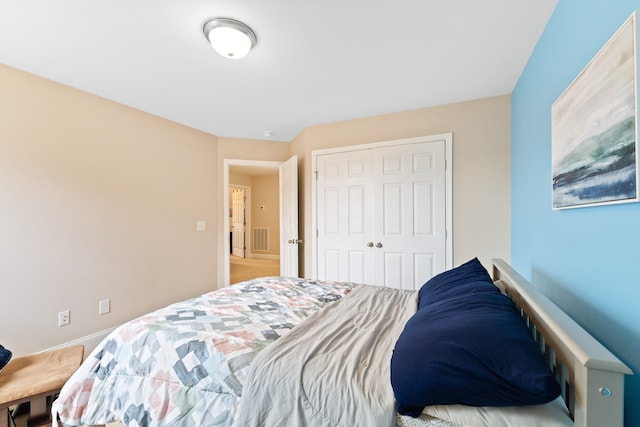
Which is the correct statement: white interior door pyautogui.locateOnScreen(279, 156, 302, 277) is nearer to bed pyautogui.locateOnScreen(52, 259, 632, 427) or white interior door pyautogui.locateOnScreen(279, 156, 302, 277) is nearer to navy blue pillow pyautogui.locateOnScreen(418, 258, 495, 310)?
bed pyautogui.locateOnScreen(52, 259, 632, 427)

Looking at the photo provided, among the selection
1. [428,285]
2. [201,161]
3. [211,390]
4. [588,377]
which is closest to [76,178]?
[201,161]

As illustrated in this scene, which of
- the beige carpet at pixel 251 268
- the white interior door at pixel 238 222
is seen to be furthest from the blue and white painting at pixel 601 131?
the white interior door at pixel 238 222

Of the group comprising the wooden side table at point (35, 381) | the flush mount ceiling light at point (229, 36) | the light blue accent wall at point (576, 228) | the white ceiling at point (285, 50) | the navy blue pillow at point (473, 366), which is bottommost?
the wooden side table at point (35, 381)

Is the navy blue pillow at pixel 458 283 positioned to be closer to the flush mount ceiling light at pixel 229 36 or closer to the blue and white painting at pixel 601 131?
the blue and white painting at pixel 601 131

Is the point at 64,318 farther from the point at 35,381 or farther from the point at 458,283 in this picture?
the point at 458,283

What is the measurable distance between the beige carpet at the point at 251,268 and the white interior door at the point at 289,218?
1478mm

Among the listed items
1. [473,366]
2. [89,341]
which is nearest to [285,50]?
[473,366]

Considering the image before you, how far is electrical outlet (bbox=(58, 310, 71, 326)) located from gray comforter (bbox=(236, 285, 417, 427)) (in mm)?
2428

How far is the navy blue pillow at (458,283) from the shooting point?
1231mm

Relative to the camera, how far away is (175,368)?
43.8 inches

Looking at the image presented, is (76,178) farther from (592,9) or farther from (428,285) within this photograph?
(592,9)

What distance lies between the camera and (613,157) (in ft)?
2.90

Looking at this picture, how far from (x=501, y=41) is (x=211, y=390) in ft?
8.53

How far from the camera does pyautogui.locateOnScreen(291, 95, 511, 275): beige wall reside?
2.58 metres
